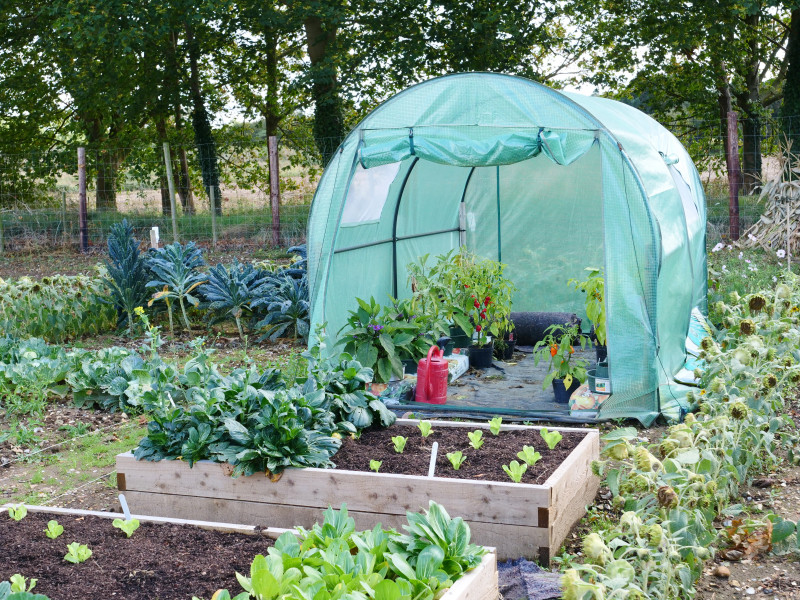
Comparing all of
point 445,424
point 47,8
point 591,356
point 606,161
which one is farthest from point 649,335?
point 47,8

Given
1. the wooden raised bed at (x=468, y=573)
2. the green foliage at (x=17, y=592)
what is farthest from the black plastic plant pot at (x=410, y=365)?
the green foliage at (x=17, y=592)

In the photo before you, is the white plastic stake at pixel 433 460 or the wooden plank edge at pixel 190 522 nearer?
the wooden plank edge at pixel 190 522

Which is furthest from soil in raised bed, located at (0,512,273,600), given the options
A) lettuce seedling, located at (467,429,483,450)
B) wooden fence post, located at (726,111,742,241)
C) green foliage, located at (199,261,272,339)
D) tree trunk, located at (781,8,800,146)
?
tree trunk, located at (781,8,800,146)

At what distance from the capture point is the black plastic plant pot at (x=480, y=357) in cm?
658

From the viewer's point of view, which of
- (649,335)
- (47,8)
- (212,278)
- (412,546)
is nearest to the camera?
(412,546)

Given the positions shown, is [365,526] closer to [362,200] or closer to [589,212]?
[362,200]

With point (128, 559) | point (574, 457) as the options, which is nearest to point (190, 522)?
point (128, 559)

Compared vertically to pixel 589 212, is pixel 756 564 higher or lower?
lower

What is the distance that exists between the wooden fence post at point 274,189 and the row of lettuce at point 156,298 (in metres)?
3.58

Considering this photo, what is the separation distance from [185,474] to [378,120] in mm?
3031

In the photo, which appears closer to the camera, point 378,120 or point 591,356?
point 378,120

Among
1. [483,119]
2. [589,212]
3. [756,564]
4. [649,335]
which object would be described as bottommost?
[756,564]

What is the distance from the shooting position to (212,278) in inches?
295

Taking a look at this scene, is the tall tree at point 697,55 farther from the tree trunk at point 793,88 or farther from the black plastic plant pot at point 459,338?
the black plastic plant pot at point 459,338
